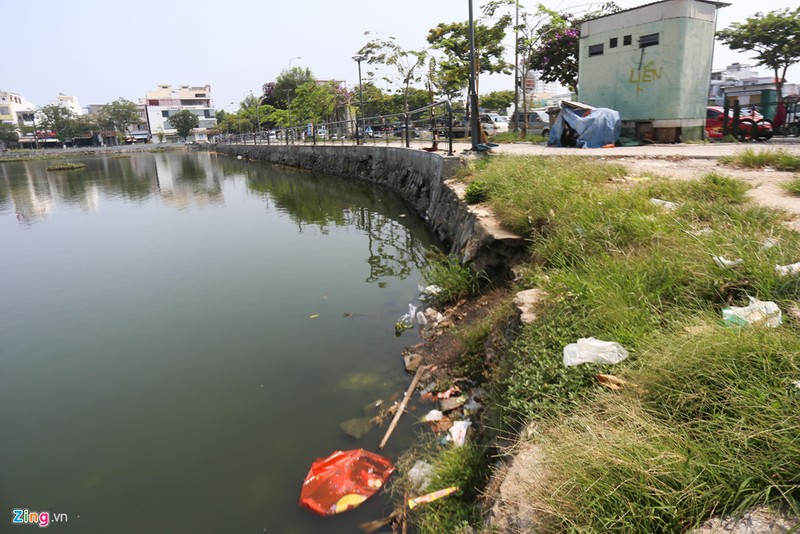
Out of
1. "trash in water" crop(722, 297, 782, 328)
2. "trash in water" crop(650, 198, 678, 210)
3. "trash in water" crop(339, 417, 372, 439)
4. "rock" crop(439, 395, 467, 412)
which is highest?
"trash in water" crop(650, 198, 678, 210)

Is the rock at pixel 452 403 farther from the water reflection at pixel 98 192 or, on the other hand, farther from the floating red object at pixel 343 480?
the water reflection at pixel 98 192

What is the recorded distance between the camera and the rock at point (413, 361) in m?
4.70

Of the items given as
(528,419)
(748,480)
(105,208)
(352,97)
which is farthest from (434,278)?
(352,97)

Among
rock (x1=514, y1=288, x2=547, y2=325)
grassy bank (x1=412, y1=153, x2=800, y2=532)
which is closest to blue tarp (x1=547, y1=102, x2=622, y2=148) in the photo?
grassy bank (x1=412, y1=153, x2=800, y2=532)

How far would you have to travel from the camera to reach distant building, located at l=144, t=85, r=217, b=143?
94188 mm

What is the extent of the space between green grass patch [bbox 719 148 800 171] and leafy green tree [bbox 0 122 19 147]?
92.7 m

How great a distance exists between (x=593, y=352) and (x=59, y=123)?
297 ft

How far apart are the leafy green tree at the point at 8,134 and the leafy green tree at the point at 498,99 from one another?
69671mm

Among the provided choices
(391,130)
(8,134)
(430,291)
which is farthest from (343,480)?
(8,134)

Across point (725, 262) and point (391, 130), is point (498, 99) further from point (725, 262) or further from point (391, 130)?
point (725, 262)

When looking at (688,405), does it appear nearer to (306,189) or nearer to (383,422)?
(383,422)

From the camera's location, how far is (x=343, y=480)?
10.8 feet

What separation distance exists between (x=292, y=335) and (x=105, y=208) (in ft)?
47.2

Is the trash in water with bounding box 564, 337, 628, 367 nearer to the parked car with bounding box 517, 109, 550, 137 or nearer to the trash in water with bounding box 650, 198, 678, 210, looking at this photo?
the trash in water with bounding box 650, 198, 678, 210
